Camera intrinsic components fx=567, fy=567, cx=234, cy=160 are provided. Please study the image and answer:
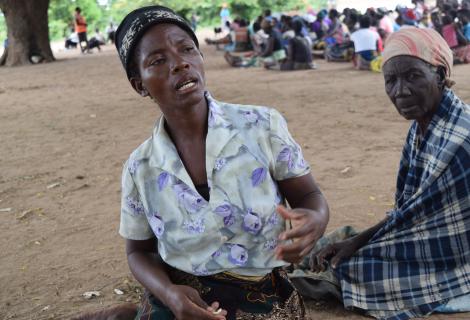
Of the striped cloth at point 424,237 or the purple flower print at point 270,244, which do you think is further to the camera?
the striped cloth at point 424,237

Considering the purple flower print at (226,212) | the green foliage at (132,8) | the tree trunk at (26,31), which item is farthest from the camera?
the green foliage at (132,8)

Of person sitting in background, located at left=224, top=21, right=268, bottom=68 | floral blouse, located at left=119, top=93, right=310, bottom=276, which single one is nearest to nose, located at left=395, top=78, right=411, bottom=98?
floral blouse, located at left=119, top=93, right=310, bottom=276

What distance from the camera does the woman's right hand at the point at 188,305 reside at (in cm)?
164

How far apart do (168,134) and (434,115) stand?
1135mm

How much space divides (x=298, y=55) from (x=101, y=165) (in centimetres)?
755

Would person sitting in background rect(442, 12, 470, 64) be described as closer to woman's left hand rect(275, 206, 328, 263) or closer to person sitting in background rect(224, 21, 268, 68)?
person sitting in background rect(224, 21, 268, 68)

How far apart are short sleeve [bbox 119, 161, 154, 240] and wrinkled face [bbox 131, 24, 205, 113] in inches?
11.6

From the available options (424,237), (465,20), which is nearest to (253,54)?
(465,20)

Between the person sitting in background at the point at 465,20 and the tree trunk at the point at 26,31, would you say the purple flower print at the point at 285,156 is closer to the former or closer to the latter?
the person sitting in background at the point at 465,20

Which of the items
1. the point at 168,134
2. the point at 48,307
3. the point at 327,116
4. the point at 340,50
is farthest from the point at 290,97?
the point at 168,134

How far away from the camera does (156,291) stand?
1.81m

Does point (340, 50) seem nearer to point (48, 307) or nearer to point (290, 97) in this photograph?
point (290, 97)

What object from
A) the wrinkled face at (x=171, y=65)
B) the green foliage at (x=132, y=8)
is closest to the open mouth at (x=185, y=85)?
the wrinkled face at (x=171, y=65)

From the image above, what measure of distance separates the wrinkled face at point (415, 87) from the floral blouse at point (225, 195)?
723mm
